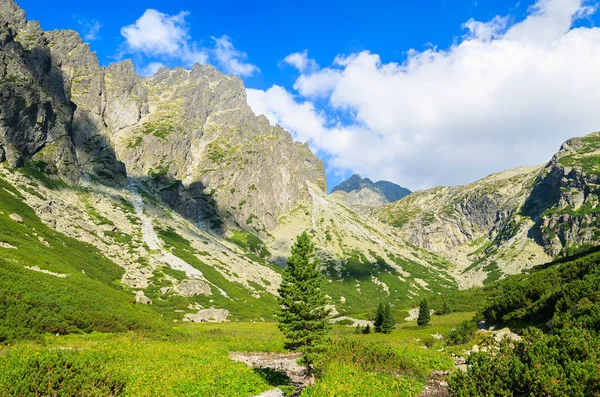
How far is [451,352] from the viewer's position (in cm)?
2956

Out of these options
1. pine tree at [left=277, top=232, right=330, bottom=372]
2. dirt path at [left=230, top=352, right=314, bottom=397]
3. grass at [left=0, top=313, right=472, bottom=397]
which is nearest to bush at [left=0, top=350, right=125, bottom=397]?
grass at [left=0, top=313, right=472, bottom=397]

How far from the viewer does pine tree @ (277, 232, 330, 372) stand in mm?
23405

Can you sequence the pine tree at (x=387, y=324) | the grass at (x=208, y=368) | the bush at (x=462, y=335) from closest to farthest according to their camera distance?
the grass at (x=208, y=368) → the bush at (x=462, y=335) → the pine tree at (x=387, y=324)

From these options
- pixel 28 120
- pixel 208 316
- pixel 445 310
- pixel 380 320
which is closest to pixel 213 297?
pixel 208 316

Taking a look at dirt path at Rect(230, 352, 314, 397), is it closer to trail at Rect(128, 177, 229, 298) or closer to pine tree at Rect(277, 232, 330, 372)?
pine tree at Rect(277, 232, 330, 372)

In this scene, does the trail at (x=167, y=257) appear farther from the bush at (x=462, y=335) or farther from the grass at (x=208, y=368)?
the grass at (x=208, y=368)

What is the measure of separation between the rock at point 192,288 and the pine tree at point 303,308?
102912 millimetres

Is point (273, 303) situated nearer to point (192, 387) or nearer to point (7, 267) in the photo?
point (7, 267)

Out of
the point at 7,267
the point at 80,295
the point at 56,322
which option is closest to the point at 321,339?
the point at 56,322

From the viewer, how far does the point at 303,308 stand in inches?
942

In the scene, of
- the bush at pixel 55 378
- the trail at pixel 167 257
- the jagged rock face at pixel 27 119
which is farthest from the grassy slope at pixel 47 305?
the jagged rock face at pixel 27 119

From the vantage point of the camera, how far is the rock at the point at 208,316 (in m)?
90.1

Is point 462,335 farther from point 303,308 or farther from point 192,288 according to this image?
point 192,288

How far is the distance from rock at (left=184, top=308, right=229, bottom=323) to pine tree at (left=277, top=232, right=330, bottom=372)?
7360 cm
